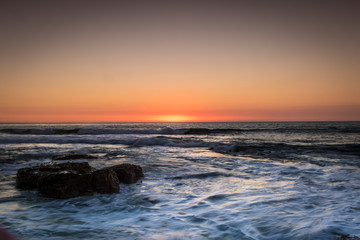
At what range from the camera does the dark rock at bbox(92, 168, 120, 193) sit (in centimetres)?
573

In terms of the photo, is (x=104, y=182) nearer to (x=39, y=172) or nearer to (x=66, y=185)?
(x=66, y=185)

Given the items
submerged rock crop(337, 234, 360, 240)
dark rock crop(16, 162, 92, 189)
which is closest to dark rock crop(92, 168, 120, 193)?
dark rock crop(16, 162, 92, 189)

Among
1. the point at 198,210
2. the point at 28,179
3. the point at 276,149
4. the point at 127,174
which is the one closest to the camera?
the point at 198,210

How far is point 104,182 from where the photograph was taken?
5805mm

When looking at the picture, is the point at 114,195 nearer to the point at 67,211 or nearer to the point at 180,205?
the point at 67,211

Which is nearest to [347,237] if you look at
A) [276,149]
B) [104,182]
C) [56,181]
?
[104,182]

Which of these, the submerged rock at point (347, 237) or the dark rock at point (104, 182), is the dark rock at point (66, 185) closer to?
the dark rock at point (104, 182)

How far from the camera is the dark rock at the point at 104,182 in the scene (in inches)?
225

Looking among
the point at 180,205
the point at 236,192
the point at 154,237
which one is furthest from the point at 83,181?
the point at 236,192

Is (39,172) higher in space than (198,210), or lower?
higher

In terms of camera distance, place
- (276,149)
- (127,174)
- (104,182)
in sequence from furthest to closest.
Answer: (276,149) → (127,174) → (104,182)

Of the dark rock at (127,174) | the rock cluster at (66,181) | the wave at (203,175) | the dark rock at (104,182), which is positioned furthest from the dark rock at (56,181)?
the wave at (203,175)

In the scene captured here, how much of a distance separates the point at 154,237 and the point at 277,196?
300 cm

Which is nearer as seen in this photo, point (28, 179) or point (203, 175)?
point (28, 179)
